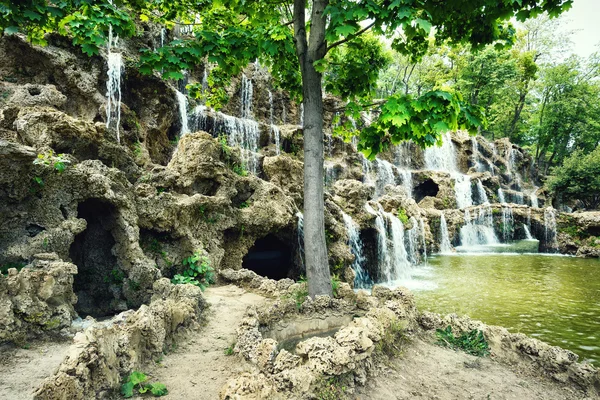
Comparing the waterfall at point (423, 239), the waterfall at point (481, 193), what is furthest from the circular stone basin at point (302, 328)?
the waterfall at point (481, 193)

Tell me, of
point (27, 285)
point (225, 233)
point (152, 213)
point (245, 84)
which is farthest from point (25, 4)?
point (245, 84)

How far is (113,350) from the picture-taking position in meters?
3.10

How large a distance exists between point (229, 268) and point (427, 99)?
5609mm

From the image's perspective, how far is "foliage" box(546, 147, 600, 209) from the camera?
23047 mm

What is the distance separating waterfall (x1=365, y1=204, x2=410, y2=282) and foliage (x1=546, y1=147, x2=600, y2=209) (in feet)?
59.5

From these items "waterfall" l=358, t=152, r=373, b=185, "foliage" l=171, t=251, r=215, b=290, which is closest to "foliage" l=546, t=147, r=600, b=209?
"waterfall" l=358, t=152, r=373, b=185

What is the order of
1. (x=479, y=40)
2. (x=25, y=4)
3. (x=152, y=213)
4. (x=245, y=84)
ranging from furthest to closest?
(x=245, y=84)
(x=152, y=213)
(x=479, y=40)
(x=25, y=4)

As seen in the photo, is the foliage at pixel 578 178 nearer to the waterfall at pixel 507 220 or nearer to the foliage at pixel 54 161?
the waterfall at pixel 507 220

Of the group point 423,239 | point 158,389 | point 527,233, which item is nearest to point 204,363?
point 158,389

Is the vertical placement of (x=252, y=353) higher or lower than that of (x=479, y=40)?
lower

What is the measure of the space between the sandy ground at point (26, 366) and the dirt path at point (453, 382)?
10.0 feet

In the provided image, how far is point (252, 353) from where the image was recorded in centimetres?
350

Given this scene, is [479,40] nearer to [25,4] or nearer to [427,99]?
[427,99]

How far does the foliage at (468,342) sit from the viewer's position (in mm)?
4359
